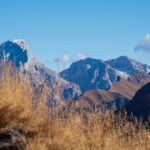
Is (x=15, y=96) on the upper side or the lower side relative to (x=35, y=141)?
upper

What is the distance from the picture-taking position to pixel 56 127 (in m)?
8.76

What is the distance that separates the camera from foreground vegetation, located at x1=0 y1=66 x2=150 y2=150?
8.03 meters

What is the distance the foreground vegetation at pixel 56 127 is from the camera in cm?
803

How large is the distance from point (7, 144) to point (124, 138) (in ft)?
7.60

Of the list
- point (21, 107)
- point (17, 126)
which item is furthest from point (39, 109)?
point (17, 126)

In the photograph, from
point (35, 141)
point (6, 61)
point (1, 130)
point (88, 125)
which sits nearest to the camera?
point (35, 141)

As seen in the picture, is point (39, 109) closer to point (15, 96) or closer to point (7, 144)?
point (15, 96)

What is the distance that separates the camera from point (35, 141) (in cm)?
783

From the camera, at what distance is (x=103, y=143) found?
27.0ft

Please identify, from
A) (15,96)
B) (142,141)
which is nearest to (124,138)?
(142,141)

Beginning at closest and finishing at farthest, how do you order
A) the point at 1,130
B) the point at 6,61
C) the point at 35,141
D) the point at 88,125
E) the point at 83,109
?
the point at 35,141 < the point at 1,130 < the point at 88,125 < the point at 83,109 < the point at 6,61

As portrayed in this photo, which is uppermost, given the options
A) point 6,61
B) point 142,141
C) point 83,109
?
point 6,61

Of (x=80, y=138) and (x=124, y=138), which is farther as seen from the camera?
(x=124, y=138)

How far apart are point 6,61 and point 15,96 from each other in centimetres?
161
